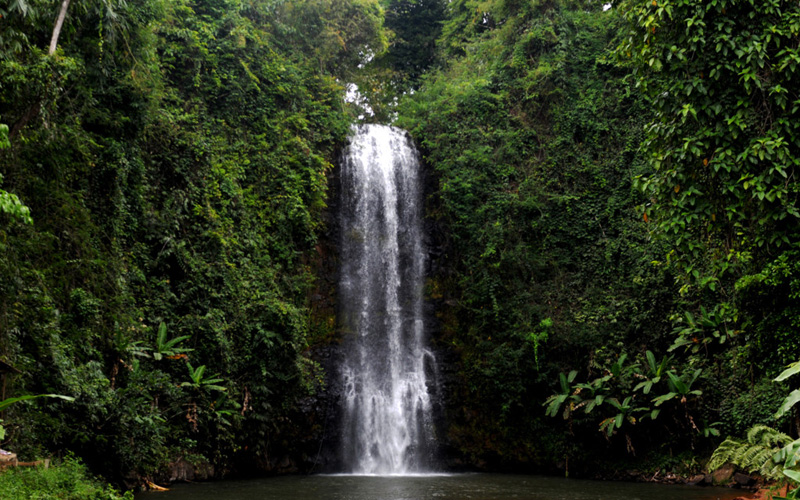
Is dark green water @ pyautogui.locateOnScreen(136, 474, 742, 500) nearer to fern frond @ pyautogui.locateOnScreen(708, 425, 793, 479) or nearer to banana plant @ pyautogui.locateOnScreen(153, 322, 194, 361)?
fern frond @ pyautogui.locateOnScreen(708, 425, 793, 479)

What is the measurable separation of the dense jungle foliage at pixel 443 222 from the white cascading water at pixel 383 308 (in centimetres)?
76

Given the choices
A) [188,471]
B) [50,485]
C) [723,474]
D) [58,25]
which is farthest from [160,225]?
[723,474]

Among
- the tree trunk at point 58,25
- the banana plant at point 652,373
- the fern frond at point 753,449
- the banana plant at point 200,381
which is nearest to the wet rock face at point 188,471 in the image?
the banana plant at point 200,381

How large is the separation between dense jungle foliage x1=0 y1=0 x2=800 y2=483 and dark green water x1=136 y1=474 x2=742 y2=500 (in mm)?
1194

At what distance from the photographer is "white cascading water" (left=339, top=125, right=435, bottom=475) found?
15062 mm

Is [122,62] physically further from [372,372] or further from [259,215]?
[372,372]

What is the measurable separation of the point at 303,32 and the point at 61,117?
1193 cm

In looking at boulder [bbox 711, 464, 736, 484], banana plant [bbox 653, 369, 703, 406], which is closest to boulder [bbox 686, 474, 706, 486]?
boulder [bbox 711, 464, 736, 484]

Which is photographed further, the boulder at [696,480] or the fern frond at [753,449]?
the boulder at [696,480]

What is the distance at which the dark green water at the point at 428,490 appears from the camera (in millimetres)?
10367

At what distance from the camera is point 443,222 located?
760 inches

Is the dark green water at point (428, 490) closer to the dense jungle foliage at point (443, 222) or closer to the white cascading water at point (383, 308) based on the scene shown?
the dense jungle foliage at point (443, 222)

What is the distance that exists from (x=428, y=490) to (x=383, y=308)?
7021 mm

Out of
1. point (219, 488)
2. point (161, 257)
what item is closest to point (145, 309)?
point (161, 257)
